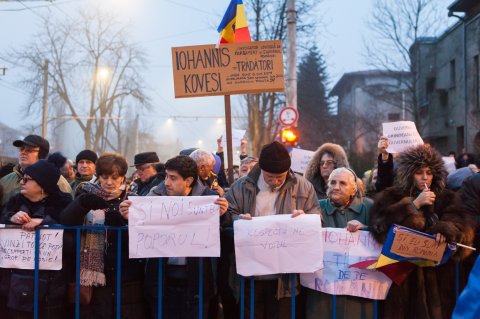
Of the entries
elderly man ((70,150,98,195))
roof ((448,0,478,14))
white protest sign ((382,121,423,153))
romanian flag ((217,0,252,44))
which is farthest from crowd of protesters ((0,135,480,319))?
roof ((448,0,478,14))

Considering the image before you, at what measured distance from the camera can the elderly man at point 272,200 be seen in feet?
13.6

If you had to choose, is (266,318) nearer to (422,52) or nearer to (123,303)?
(123,303)

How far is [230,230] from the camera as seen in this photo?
427 centimetres

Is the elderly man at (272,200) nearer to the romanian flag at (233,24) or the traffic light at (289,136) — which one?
the romanian flag at (233,24)

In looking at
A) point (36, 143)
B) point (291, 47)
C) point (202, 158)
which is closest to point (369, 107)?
point (291, 47)

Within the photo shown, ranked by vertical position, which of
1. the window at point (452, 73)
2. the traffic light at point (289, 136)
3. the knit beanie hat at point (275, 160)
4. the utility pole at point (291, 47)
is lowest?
the knit beanie hat at point (275, 160)

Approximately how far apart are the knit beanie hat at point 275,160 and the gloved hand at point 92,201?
51.0 inches

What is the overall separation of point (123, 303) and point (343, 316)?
5.88 feet

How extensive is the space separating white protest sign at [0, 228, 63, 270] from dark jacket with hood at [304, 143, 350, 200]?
9.33 feet

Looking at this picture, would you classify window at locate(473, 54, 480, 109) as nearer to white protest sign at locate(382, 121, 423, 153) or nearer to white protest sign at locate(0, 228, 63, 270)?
white protest sign at locate(382, 121, 423, 153)

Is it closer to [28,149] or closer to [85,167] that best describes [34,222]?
[28,149]

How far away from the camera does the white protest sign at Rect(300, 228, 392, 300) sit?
4.12m

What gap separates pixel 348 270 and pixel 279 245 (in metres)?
0.61

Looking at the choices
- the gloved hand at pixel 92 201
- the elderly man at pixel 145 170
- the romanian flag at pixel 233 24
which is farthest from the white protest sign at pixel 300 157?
the gloved hand at pixel 92 201
